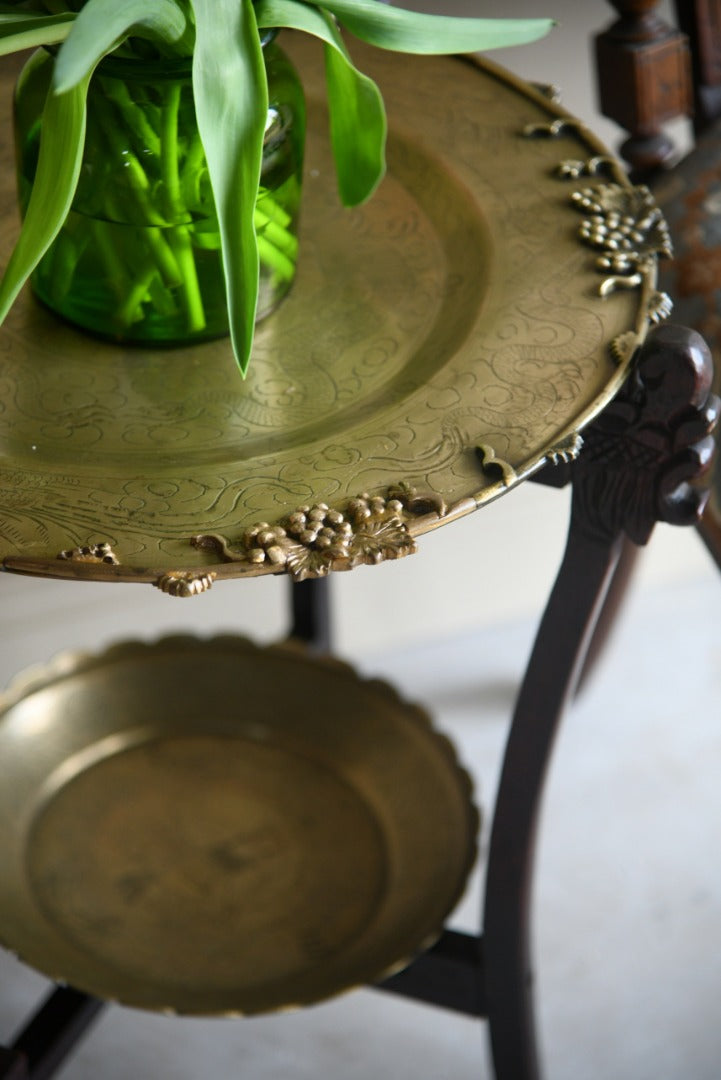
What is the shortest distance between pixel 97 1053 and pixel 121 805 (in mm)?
207

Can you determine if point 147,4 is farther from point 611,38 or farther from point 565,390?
point 611,38

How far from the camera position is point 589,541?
567 millimetres

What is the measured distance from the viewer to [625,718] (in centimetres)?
112

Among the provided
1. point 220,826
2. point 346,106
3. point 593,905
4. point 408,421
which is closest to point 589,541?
point 408,421

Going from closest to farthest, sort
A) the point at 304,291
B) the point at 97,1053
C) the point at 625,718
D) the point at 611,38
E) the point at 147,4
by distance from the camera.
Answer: the point at 147,4, the point at 304,291, the point at 611,38, the point at 97,1053, the point at 625,718

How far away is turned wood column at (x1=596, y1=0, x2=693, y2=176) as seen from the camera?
2.53ft

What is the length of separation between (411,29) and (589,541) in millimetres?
229

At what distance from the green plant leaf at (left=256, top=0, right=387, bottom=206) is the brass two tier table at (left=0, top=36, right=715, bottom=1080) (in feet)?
0.19

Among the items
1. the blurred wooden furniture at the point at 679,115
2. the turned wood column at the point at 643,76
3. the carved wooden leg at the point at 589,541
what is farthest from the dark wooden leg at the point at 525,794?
the turned wood column at the point at 643,76

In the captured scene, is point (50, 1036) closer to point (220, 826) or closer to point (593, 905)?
point (220, 826)

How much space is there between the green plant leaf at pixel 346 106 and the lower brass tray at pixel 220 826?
0.40 metres

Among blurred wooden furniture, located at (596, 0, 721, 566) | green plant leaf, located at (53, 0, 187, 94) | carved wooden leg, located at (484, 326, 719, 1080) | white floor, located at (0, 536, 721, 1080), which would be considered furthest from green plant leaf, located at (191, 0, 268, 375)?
white floor, located at (0, 536, 721, 1080)

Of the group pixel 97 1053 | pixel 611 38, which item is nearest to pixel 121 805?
pixel 97 1053

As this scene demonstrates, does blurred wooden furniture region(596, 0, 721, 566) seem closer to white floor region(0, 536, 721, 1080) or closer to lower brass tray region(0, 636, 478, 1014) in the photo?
lower brass tray region(0, 636, 478, 1014)
